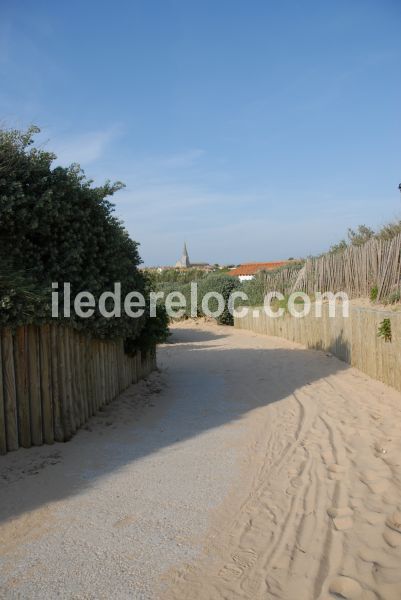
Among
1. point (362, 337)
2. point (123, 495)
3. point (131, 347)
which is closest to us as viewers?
point (123, 495)

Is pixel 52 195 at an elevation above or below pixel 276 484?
above

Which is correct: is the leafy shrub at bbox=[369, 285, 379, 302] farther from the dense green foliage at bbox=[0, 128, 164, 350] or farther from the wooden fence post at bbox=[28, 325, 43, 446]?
the wooden fence post at bbox=[28, 325, 43, 446]

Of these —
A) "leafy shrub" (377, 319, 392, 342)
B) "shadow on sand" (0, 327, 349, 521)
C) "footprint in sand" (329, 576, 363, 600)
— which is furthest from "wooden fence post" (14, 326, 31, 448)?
"leafy shrub" (377, 319, 392, 342)

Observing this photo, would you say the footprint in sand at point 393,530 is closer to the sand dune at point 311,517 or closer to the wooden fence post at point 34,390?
the sand dune at point 311,517

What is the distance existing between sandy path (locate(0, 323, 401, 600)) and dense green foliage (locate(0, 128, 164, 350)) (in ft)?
5.19

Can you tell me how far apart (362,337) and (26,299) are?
287 inches

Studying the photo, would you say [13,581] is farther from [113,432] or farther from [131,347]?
[131,347]

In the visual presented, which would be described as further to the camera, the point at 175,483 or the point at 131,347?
the point at 131,347

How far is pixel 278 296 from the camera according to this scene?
73.8 feet

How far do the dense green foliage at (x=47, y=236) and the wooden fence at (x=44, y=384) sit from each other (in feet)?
0.85

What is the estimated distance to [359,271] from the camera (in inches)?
579

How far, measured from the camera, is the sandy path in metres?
3.12

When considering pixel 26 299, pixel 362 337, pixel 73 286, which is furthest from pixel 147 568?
pixel 362 337

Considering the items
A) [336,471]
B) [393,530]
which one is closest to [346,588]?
[393,530]
